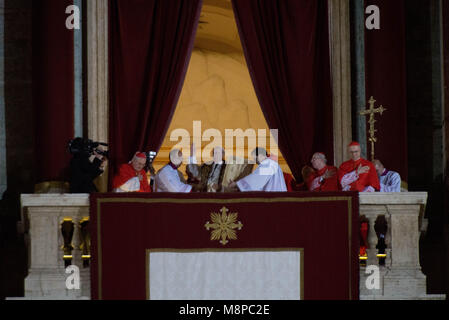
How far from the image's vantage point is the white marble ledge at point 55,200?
771 cm

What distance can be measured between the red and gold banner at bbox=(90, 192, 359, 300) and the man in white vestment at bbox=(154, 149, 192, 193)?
1.03 metres

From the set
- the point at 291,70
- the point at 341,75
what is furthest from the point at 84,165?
the point at 341,75

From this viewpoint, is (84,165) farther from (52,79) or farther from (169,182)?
(52,79)

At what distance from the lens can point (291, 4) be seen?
379 inches

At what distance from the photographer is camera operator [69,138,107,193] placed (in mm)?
8117

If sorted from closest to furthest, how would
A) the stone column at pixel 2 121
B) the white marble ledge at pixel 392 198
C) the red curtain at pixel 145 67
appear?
the white marble ledge at pixel 392 198
the red curtain at pixel 145 67
the stone column at pixel 2 121

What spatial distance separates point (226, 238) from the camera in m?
7.64

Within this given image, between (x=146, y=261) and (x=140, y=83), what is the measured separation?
8.65 feet

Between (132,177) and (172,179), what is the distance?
45cm

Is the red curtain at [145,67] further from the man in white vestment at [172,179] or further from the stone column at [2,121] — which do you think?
the stone column at [2,121]

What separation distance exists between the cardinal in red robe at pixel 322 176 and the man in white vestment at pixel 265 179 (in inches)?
16.5

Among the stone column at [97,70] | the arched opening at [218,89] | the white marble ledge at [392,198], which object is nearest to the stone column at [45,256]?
the stone column at [97,70]

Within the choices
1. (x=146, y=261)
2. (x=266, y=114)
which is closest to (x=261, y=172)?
(x=266, y=114)

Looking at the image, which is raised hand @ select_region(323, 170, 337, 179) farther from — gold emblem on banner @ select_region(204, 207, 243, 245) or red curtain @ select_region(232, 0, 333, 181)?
gold emblem on banner @ select_region(204, 207, 243, 245)
